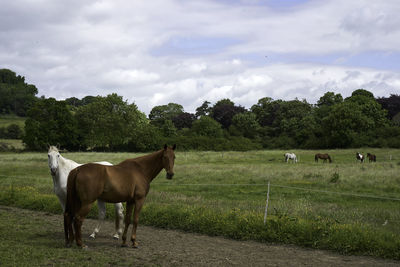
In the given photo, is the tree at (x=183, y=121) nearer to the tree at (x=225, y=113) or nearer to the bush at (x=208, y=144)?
the tree at (x=225, y=113)

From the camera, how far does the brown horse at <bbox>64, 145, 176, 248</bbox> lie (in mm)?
8086

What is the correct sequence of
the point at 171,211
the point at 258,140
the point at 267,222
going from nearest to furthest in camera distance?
1. the point at 267,222
2. the point at 171,211
3. the point at 258,140

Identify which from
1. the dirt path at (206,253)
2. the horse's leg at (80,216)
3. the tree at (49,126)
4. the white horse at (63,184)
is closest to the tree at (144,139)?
the tree at (49,126)

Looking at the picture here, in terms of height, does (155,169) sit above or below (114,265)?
above

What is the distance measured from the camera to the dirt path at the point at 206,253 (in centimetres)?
759

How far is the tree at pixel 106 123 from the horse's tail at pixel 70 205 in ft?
183

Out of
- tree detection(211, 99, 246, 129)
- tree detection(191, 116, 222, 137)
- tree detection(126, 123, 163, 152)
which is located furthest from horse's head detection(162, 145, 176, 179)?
tree detection(211, 99, 246, 129)

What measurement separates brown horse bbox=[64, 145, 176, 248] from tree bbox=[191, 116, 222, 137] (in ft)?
221

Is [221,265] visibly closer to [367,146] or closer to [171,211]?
[171,211]

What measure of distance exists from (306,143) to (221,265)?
63.9 meters

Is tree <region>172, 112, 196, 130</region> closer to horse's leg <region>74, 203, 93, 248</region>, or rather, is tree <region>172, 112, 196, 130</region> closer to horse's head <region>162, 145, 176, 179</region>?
horse's head <region>162, 145, 176, 179</region>

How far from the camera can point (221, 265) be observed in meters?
7.35

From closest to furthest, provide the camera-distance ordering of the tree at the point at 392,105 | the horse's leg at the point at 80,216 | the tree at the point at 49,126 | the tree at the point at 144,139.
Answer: the horse's leg at the point at 80,216
the tree at the point at 49,126
the tree at the point at 144,139
the tree at the point at 392,105

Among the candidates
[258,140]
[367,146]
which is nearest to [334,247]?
[367,146]
